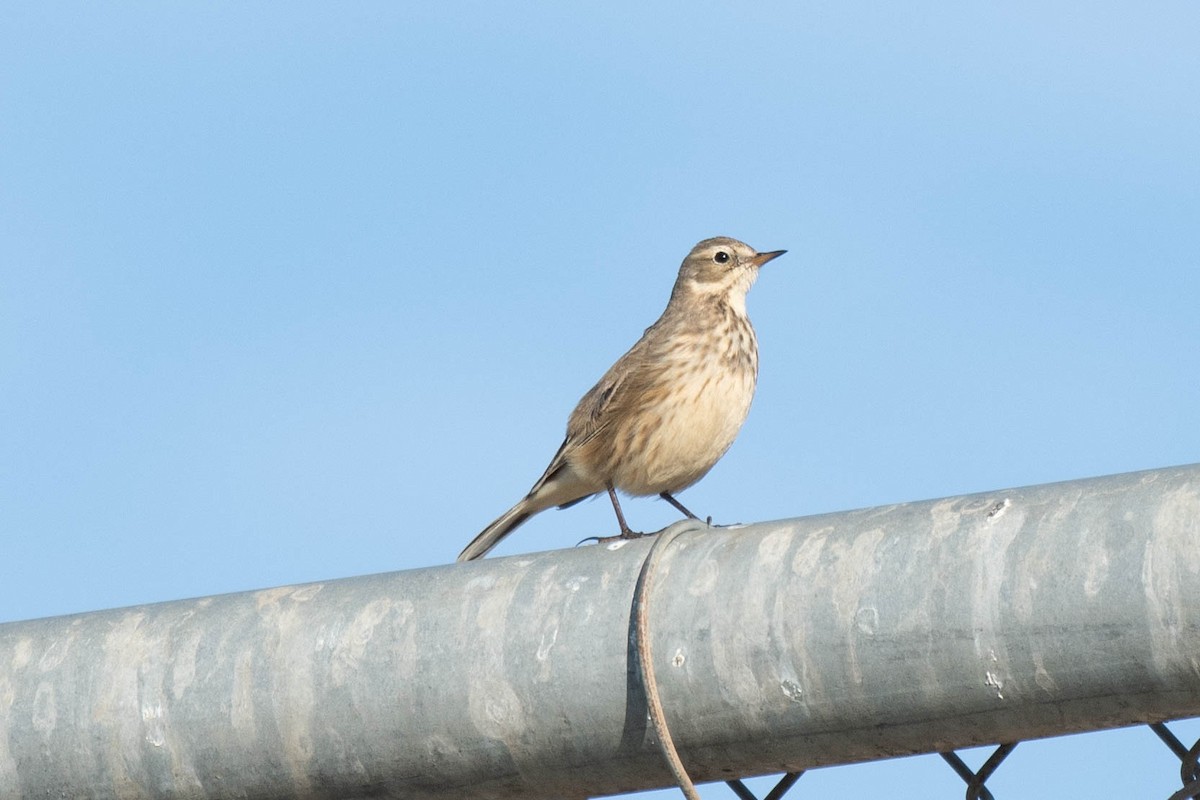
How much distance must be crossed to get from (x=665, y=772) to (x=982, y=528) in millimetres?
684

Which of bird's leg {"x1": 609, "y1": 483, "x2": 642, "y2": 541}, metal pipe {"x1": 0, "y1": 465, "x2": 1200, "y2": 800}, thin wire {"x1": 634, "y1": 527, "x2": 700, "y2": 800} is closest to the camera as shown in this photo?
metal pipe {"x1": 0, "y1": 465, "x2": 1200, "y2": 800}

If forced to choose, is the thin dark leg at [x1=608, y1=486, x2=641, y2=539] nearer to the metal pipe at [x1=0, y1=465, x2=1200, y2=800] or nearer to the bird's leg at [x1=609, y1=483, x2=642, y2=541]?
the bird's leg at [x1=609, y1=483, x2=642, y2=541]

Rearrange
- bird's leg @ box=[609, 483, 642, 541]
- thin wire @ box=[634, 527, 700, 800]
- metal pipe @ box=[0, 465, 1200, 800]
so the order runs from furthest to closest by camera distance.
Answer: bird's leg @ box=[609, 483, 642, 541]
thin wire @ box=[634, 527, 700, 800]
metal pipe @ box=[0, 465, 1200, 800]

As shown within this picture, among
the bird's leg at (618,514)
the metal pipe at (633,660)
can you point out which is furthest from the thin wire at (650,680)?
the bird's leg at (618,514)

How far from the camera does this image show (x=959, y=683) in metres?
2.37

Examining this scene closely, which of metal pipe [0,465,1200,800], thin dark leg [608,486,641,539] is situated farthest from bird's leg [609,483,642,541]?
metal pipe [0,465,1200,800]

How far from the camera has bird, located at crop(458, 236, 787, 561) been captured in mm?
8828

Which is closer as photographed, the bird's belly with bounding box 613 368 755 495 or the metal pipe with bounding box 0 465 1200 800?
the metal pipe with bounding box 0 465 1200 800

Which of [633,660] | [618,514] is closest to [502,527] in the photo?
[618,514]

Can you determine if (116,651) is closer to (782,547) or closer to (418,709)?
(418,709)

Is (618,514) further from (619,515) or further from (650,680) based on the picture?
(650,680)

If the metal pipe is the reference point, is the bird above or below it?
below

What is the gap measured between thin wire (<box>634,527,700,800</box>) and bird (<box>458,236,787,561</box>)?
231 inches

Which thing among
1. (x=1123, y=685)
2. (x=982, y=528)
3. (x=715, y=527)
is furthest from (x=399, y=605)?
(x=1123, y=685)
